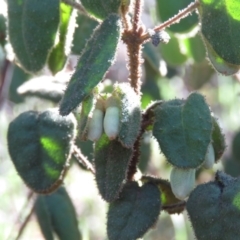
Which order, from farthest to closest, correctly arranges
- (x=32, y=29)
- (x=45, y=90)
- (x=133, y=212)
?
(x=45, y=90)
(x=32, y=29)
(x=133, y=212)

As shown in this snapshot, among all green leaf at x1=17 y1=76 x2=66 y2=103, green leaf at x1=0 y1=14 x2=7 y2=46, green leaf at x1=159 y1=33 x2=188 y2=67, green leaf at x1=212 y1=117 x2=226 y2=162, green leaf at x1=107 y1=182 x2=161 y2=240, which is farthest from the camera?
green leaf at x1=159 y1=33 x2=188 y2=67

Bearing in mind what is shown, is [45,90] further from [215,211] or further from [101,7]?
[215,211]

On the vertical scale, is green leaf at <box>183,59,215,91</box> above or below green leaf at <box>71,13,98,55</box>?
below

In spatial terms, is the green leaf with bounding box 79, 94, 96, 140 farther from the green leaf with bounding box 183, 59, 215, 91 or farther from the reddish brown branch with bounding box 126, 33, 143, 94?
the green leaf with bounding box 183, 59, 215, 91

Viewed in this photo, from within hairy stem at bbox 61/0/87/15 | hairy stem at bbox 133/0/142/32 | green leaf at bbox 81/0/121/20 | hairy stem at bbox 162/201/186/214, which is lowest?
hairy stem at bbox 162/201/186/214

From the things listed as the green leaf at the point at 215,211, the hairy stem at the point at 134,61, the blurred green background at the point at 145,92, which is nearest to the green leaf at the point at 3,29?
the blurred green background at the point at 145,92

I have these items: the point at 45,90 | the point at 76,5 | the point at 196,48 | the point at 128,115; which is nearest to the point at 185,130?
the point at 128,115

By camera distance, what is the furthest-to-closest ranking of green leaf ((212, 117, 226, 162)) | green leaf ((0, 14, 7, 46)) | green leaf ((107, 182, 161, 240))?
1. green leaf ((0, 14, 7, 46))
2. green leaf ((212, 117, 226, 162))
3. green leaf ((107, 182, 161, 240))

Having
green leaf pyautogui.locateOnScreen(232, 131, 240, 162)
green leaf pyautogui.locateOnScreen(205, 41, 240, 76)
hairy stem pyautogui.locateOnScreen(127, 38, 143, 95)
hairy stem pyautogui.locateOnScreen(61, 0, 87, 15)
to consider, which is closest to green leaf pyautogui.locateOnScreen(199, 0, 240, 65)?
green leaf pyautogui.locateOnScreen(205, 41, 240, 76)

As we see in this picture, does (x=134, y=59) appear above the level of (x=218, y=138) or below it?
above
